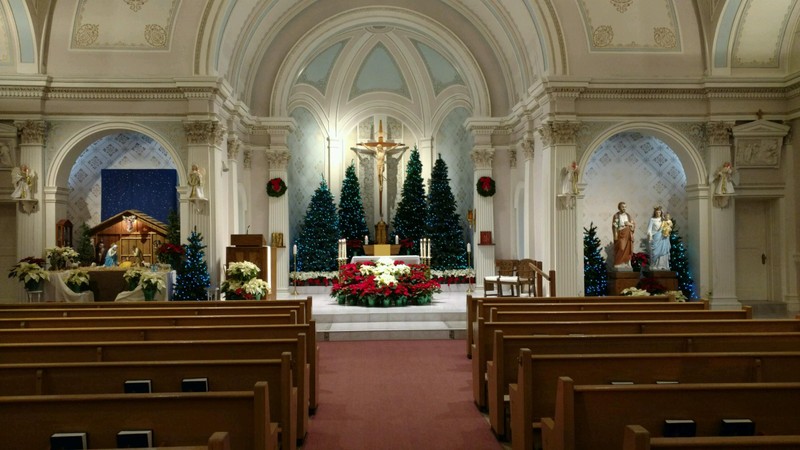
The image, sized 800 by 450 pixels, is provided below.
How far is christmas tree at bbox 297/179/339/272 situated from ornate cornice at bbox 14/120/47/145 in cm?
862

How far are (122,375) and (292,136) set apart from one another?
1816 centimetres

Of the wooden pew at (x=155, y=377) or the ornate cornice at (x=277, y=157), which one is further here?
the ornate cornice at (x=277, y=157)

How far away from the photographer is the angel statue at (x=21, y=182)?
14.5m

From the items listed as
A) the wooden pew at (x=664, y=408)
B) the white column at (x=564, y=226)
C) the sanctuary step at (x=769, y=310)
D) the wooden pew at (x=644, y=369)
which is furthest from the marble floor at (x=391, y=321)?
the wooden pew at (x=664, y=408)

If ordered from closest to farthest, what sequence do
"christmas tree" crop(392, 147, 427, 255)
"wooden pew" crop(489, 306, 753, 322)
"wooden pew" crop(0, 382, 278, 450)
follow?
"wooden pew" crop(0, 382, 278, 450) < "wooden pew" crop(489, 306, 753, 322) < "christmas tree" crop(392, 147, 427, 255)

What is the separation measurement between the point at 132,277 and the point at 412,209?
10.8 m

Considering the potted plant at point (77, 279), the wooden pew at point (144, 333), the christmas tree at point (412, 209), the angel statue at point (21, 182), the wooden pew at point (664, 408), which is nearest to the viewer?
the wooden pew at point (664, 408)

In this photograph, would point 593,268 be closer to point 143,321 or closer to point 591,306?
point 591,306

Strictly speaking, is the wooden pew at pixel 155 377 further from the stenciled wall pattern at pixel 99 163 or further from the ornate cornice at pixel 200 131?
the stenciled wall pattern at pixel 99 163

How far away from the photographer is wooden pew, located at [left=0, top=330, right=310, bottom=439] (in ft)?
18.0

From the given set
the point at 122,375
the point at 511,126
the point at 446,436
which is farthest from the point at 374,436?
the point at 511,126

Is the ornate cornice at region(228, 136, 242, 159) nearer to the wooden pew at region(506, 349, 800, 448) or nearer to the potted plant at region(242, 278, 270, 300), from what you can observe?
the potted plant at region(242, 278, 270, 300)

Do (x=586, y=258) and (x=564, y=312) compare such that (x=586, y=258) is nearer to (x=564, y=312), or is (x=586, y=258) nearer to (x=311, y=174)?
(x=564, y=312)

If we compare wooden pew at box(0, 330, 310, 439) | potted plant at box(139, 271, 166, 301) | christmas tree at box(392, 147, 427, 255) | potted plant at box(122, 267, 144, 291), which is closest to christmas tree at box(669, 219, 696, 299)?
christmas tree at box(392, 147, 427, 255)
